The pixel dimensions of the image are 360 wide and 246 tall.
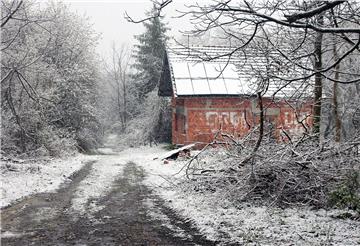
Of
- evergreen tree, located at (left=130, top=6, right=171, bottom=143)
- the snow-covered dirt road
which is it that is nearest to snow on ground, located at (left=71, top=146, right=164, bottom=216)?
the snow-covered dirt road

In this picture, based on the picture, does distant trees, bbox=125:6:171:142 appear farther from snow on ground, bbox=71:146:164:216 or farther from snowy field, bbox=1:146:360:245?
snowy field, bbox=1:146:360:245

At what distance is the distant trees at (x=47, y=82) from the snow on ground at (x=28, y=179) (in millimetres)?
1583

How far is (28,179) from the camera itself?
13367 millimetres

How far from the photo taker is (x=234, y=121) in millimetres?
23516

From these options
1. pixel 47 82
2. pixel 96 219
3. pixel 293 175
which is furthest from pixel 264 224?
pixel 47 82

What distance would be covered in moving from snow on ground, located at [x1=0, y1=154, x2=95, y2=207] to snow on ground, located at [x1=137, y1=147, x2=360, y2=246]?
4282mm

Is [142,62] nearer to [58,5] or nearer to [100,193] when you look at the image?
[58,5]

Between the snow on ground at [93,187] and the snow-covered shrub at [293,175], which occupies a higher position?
the snow-covered shrub at [293,175]

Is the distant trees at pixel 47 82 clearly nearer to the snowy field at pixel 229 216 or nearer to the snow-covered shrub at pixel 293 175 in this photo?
the snowy field at pixel 229 216

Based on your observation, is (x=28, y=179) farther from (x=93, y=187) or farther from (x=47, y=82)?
(x=47, y=82)

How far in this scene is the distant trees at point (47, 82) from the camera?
711 inches

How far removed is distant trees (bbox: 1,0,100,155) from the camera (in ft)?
59.2

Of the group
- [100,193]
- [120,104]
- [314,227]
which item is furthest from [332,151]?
[120,104]

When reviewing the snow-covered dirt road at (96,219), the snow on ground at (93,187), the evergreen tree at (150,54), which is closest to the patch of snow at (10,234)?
the snow-covered dirt road at (96,219)
